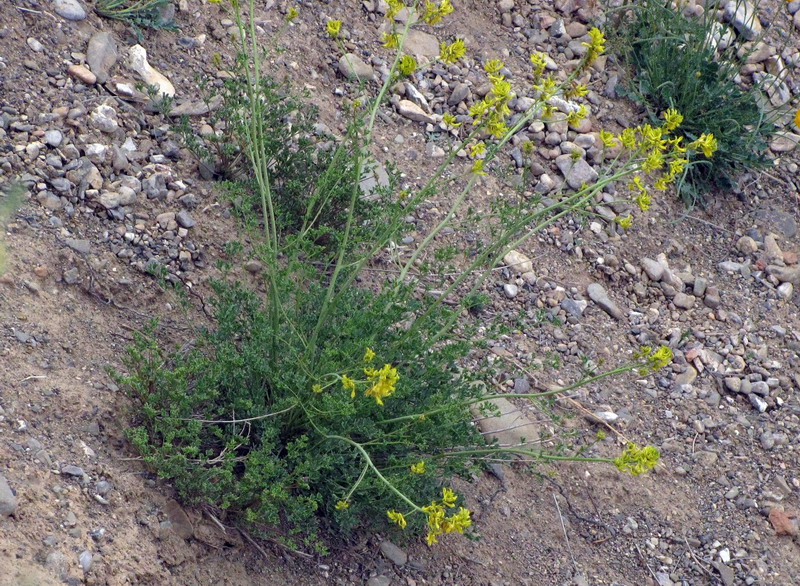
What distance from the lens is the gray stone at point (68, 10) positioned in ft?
12.8

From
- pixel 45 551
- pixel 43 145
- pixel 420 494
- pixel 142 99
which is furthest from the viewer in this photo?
pixel 142 99

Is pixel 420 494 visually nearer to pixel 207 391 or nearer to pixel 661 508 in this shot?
pixel 207 391

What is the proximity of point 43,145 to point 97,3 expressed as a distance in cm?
99

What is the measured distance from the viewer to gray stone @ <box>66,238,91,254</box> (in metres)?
3.25

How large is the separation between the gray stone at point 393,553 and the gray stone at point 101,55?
2297mm

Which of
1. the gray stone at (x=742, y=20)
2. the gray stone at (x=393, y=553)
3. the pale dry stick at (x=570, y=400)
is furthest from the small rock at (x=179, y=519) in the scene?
the gray stone at (x=742, y=20)

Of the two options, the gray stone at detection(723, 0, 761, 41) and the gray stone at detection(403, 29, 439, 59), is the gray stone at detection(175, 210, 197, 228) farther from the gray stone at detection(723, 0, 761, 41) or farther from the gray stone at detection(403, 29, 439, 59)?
the gray stone at detection(723, 0, 761, 41)

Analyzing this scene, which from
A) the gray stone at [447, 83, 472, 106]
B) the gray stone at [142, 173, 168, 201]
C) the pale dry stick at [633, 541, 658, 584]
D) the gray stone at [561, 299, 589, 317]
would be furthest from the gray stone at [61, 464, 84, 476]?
the gray stone at [447, 83, 472, 106]

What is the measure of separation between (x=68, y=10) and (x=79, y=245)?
4.26ft

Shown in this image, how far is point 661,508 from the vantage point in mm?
3605

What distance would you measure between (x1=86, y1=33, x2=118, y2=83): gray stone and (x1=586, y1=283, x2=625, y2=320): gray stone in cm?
→ 244

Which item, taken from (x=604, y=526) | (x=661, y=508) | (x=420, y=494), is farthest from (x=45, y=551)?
(x=661, y=508)

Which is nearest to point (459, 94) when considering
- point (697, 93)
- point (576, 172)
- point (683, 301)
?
point (576, 172)

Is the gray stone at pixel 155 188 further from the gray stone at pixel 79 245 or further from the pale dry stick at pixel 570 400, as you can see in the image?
the pale dry stick at pixel 570 400
